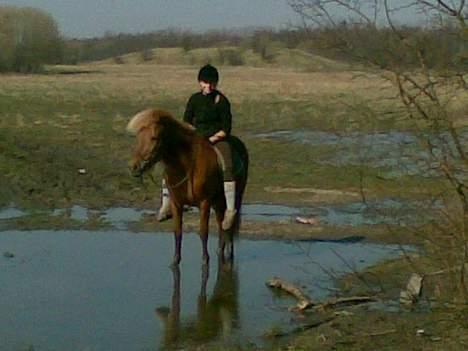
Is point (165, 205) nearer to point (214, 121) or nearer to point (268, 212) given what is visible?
point (214, 121)

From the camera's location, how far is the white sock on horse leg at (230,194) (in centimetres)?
1203

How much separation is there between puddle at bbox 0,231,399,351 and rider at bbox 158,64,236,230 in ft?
2.30

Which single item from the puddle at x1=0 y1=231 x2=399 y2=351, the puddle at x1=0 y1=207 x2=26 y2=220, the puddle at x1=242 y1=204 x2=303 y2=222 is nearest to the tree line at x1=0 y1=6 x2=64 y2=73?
the puddle at x1=0 y1=207 x2=26 y2=220

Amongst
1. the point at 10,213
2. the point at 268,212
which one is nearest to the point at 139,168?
the point at 10,213

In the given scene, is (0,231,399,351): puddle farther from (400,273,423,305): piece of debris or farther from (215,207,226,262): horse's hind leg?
(400,273,423,305): piece of debris

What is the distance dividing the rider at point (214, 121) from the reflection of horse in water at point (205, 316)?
106 cm

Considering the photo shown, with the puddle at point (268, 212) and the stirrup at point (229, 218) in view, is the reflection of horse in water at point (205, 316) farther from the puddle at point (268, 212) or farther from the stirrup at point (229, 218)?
the puddle at point (268, 212)

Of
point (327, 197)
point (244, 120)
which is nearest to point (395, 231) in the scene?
point (327, 197)

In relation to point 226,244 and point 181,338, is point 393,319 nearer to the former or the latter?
point 181,338

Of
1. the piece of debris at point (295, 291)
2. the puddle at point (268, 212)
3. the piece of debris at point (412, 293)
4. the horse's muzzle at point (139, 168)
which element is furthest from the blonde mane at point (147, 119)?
the puddle at point (268, 212)

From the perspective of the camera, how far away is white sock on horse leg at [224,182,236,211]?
39.5 feet

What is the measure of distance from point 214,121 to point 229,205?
39.2 inches

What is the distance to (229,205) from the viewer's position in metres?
12.1

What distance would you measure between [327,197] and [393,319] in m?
9.74
